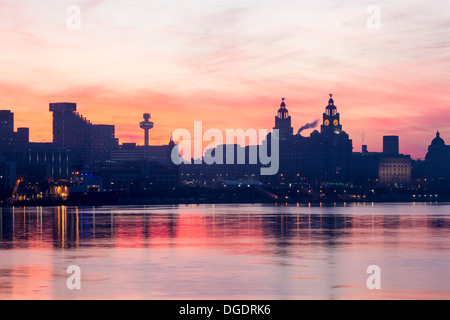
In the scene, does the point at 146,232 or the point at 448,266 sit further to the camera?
the point at 146,232

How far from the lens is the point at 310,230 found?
93688 millimetres

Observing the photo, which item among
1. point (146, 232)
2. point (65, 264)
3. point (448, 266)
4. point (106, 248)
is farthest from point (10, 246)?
point (448, 266)

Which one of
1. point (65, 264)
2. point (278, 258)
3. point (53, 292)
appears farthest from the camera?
point (278, 258)

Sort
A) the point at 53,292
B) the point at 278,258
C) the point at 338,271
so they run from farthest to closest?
1. the point at 278,258
2. the point at 338,271
3. the point at 53,292

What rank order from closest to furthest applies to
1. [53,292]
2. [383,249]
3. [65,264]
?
[53,292], [65,264], [383,249]

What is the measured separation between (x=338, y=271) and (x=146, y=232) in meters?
43.3

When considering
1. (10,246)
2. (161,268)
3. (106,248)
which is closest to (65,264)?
(161,268)

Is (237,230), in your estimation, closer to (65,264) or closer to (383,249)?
(383,249)

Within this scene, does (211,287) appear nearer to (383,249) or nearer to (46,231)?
(383,249)

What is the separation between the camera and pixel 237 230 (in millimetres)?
94688

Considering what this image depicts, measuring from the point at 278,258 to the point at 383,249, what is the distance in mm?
12329
